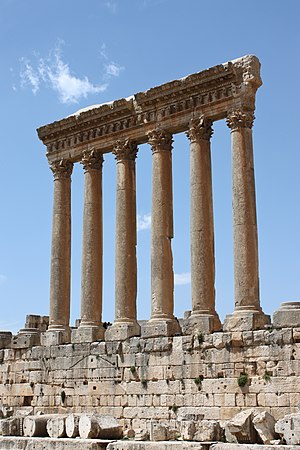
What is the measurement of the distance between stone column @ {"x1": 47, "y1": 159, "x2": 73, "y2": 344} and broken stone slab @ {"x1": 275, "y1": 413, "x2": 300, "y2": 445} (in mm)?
12121

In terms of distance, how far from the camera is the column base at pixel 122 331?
27263 millimetres

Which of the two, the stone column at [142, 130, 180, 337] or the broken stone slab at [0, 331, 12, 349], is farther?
the broken stone slab at [0, 331, 12, 349]

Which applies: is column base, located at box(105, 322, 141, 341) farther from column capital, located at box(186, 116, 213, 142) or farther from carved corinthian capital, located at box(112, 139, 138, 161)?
column capital, located at box(186, 116, 213, 142)

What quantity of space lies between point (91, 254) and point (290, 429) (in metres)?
12.7

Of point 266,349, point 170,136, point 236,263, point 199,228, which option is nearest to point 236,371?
point 266,349

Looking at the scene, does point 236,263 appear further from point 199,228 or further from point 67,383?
point 67,383

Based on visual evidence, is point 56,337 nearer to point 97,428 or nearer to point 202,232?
point 97,428

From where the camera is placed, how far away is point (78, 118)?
102ft

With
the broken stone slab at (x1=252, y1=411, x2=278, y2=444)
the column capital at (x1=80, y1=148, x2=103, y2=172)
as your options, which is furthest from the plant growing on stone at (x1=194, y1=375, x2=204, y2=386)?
the column capital at (x1=80, y1=148, x2=103, y2=172)

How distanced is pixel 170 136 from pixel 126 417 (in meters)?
10.6

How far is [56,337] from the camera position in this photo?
96.2ft

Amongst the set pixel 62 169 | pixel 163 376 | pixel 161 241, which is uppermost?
pixel 62 169

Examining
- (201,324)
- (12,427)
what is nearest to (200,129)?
(201,324)

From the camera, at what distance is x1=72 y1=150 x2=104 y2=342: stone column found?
28.8 m
